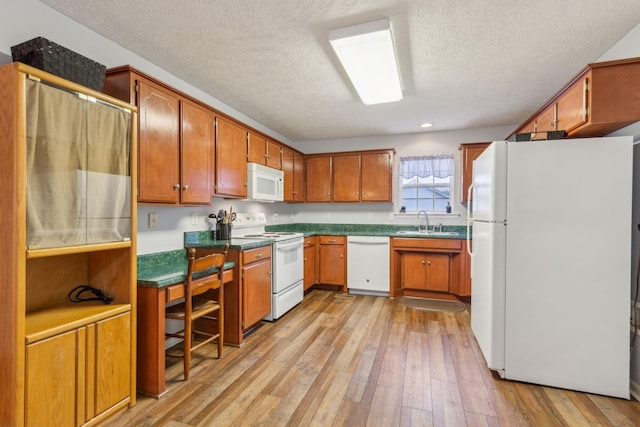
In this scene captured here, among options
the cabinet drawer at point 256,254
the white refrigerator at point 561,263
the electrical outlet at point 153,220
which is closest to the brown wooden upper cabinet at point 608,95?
the white refrigerator at point 561,263

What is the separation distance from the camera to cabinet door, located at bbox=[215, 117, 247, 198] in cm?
278

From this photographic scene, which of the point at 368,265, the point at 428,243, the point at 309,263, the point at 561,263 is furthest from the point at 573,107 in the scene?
the point at 309,263

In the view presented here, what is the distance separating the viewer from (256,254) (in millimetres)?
2898

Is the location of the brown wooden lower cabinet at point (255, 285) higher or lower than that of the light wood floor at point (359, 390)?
higher

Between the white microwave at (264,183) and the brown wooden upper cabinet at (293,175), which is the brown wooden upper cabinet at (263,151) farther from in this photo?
the brown wooden upper cabinet at (293,175)

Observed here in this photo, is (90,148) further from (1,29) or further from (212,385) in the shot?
(212,385)

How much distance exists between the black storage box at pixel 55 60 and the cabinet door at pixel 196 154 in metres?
0.75

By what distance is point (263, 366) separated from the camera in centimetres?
230

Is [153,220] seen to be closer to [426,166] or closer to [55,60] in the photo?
[55,60]

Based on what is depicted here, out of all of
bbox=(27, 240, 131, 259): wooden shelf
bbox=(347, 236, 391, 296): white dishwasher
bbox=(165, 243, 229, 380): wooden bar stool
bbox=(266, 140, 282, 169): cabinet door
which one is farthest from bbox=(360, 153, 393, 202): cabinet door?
bbox=(27, 240, 131, 259): wooden shelf

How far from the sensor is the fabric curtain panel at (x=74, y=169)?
1.38 m

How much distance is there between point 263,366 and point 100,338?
114cm

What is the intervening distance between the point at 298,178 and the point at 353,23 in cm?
288

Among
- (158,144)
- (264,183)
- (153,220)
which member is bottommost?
(153,220)
